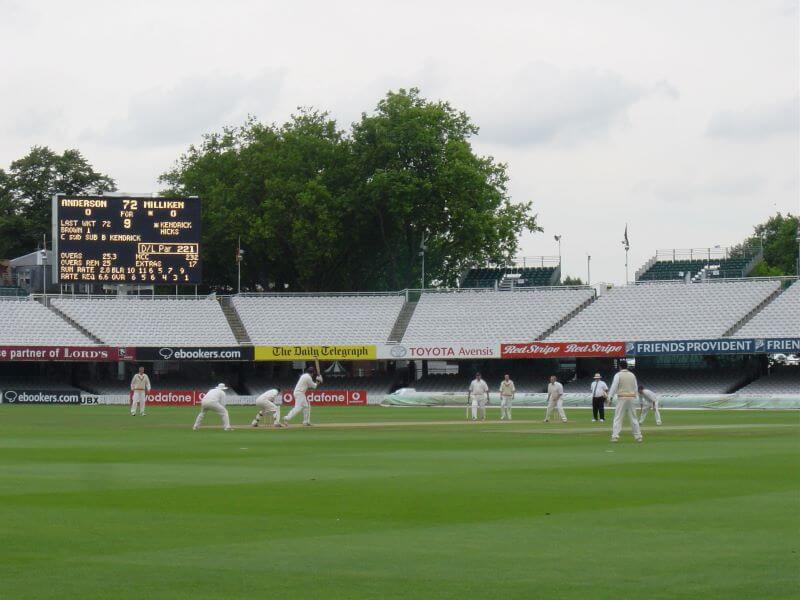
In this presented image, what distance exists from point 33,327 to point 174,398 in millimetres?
12483

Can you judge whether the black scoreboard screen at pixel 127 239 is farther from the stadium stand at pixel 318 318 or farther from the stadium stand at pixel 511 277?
the stadium stand at pixel 511 277

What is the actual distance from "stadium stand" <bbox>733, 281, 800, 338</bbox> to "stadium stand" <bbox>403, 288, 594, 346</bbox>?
1127cm

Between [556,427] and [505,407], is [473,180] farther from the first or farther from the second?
[556,427]

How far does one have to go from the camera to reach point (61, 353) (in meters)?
70.8

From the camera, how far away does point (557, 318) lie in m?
74.9

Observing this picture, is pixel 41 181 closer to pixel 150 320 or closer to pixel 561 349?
pixel 150 320

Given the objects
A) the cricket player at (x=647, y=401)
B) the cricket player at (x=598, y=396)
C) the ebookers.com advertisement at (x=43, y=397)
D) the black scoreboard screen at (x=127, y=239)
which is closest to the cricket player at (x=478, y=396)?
the cricket player at (x=598, y=396)

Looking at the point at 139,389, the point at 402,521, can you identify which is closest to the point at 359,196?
the point at 139,389

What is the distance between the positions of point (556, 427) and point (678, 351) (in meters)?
32.2

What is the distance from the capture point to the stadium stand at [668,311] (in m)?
69.9

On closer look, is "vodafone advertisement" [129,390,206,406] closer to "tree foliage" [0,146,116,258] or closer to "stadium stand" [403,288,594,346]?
"stadium stand" [403,288,594,346]

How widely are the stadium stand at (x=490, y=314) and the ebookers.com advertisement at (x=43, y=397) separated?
1871 centimetres

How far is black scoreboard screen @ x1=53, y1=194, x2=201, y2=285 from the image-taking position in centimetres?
6831

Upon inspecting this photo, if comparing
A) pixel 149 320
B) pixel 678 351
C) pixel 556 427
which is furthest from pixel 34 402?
pixel 556 427
